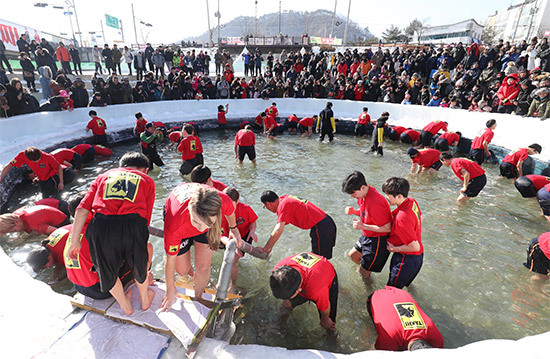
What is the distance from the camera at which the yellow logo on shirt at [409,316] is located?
87.6 inches

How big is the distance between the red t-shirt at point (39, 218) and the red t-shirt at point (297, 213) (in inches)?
132

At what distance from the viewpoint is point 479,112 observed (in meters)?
10.3

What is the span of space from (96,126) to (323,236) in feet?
27.0

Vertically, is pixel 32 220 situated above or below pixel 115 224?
below

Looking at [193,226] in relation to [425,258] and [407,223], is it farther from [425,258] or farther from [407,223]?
[425,258]

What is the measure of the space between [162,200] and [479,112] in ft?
35.6

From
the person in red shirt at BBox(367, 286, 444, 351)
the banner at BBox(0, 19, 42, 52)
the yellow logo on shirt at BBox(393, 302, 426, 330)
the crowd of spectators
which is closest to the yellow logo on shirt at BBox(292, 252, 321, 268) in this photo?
the person in red shirt at BBox(367, 286, 444, 351)

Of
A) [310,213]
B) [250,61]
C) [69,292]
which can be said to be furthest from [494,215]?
[250,61]

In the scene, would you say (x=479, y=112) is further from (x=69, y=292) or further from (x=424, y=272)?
(x=69, y=292)

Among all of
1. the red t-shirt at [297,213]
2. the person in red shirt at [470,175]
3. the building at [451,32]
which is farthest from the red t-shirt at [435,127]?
the building at [451,32]

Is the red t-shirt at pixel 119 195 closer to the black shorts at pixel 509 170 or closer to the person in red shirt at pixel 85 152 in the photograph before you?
the person in red shirt at pixel 85 152

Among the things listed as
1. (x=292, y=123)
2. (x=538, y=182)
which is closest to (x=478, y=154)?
(x=538, y=182)

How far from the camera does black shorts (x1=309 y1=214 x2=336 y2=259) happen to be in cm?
352

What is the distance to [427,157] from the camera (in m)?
6.95
